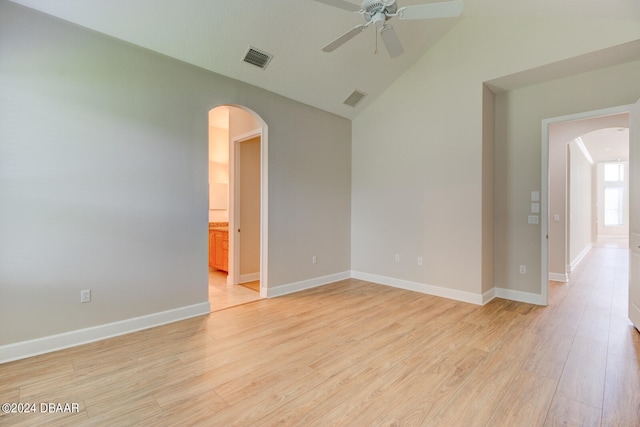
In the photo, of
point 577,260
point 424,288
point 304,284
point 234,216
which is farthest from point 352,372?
point 577,260

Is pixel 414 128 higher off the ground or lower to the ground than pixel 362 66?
lower

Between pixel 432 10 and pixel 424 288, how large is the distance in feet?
11.5

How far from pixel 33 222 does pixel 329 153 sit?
3710 millimetres

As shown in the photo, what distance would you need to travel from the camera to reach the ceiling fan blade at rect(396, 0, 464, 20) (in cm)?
209

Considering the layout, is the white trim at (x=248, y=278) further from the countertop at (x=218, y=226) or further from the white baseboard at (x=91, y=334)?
the white baseboard at (x=91, y=334)

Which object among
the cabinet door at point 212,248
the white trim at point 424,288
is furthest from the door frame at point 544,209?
the cabinet door at point 212,248

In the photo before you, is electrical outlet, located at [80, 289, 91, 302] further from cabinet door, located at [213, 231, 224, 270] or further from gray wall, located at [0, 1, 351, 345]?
cabinet door, located at [213, 231, 224, 270]

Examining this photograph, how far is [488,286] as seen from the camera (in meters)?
Result: 4.07

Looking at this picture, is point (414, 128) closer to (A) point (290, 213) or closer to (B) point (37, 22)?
(A) point (290, 213)

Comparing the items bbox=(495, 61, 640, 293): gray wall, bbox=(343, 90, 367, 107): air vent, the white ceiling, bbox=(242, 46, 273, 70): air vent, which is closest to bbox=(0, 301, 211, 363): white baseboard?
the white ceiling

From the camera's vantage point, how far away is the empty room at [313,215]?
2.11 meters

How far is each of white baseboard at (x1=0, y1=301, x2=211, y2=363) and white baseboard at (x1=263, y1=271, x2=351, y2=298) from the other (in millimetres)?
1007

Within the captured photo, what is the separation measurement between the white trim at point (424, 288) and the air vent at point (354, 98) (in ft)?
9.42

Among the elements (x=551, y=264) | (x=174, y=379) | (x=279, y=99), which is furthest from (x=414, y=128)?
(x=174, y=379)
